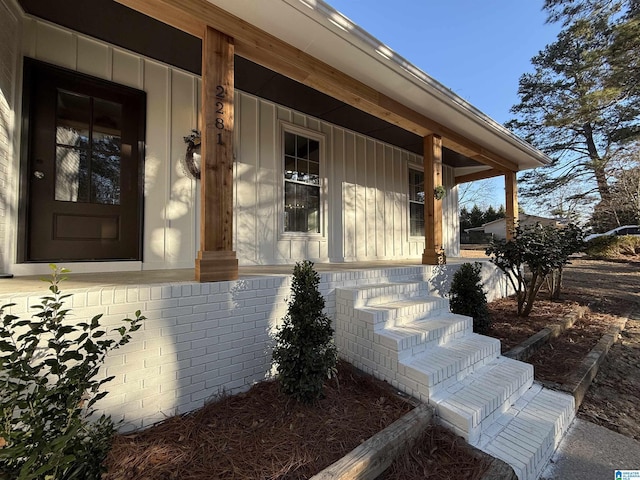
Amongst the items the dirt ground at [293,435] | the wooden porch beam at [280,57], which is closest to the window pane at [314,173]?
the wooden porch beam at [280,57]

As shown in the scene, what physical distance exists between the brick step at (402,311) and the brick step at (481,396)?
0.63 metres

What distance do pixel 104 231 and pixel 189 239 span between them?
0.83 metres

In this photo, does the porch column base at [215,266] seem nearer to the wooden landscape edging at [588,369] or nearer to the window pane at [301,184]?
the window pane at [301,184]

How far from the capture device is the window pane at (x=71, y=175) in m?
2.85

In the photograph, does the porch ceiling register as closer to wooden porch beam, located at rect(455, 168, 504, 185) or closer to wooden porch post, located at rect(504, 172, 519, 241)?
wooden porch post, located at rect(504, 172, 519, 241)

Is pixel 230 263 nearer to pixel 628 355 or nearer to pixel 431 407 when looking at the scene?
pixel 431 407

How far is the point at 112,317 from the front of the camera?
180cm

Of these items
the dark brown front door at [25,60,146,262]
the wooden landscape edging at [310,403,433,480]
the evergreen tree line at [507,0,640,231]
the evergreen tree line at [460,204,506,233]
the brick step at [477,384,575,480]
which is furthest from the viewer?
the evergreen tree line at [460,204,506,233]

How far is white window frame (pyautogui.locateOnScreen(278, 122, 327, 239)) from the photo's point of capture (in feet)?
14.3

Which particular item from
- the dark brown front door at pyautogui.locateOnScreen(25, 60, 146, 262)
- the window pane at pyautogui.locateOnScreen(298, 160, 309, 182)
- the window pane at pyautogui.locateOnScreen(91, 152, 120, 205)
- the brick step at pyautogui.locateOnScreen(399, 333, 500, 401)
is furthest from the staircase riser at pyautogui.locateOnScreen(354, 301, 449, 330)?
the window pane at pyautogui.locateOnScreen(91, 152, 120, 205)

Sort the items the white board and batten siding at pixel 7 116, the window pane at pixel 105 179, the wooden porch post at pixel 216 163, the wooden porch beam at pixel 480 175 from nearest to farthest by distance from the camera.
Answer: the wooden porch post at pixel 216 163 → the white board and batten siding at pixel 7 116 → the window pane at pixel 105 179 → the wooden porch beam at pixel 480 175

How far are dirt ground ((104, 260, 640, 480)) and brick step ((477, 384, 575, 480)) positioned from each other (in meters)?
0.22

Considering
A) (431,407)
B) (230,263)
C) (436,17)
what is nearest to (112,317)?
(230,263)

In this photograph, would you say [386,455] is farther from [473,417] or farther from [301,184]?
[301,184]
